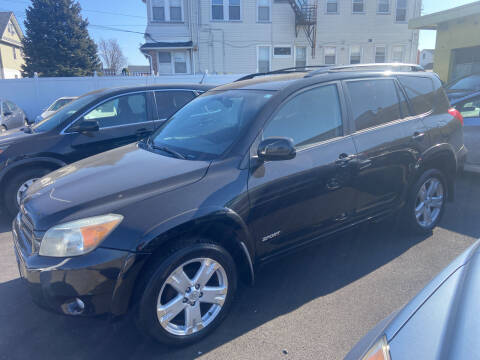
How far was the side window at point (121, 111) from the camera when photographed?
5.21 meters

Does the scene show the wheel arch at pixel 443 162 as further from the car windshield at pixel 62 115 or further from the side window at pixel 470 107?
the car windshield at pixel 62 115

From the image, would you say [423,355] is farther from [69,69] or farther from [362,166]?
[69,69]

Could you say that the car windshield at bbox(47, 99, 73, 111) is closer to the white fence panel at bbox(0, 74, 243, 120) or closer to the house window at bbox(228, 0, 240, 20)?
the white fence panel at bbox(0, 74, 243, 120)

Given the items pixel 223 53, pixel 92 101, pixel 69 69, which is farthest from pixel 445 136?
pixel 69 69

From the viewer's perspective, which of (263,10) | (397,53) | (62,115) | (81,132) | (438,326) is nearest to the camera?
(438,326)

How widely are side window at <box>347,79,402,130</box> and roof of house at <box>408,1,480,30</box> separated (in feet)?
45.2

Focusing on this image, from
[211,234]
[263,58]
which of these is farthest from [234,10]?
[211,234]

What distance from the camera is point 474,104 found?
19.2 ft

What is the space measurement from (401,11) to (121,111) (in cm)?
2168

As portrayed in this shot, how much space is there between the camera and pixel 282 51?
20922mm

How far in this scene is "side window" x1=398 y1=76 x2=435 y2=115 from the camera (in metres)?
3.86

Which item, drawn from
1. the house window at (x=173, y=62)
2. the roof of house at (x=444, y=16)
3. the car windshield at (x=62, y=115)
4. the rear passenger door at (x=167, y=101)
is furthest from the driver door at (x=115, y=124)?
the house window at (x=173, y=62)

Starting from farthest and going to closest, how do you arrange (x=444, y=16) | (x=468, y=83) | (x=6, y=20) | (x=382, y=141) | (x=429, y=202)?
(x=6, y=20), (x=444, y=16), (x=468, y=83), (x=429, y=202), (x=382, y=141)

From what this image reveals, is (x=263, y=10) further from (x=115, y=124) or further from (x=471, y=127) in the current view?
(x=115, y=124)
